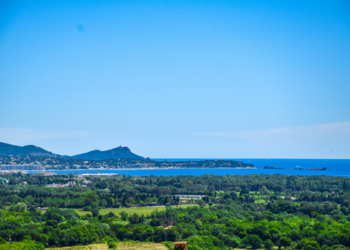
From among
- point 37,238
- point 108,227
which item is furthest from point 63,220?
point 37,238

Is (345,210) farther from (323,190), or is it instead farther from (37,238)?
(37,238)

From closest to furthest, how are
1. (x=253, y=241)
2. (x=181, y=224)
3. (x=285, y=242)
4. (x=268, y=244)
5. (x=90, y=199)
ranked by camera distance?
(x=285, y=242)
(x=268, y=244)
(x=253, y=241)
(x=181, y=224)
(x=90, y=199)

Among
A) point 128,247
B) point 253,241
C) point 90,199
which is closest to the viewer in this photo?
point 128,247

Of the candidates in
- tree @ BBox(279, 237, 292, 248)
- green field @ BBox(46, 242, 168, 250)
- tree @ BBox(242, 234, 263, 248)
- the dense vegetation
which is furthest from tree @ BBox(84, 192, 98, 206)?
tree @ BBox(279, 237, 292, 248)

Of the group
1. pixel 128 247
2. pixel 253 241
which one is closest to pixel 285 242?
pixel 253 241

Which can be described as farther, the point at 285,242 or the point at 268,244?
the point at 268,244

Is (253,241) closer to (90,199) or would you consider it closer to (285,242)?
(285,242)

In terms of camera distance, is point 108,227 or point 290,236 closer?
point 290,236

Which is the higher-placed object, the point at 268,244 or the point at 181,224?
the point at 181,224

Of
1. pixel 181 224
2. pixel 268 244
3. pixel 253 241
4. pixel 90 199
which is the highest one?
pixel 90 199

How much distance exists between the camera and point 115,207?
8044 centimetres

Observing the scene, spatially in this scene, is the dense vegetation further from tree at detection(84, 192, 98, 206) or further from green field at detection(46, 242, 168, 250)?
green field at detection(46, 242, 168, 250)

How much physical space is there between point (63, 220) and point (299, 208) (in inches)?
1767

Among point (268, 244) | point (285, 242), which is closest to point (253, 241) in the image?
point (268, 244)
